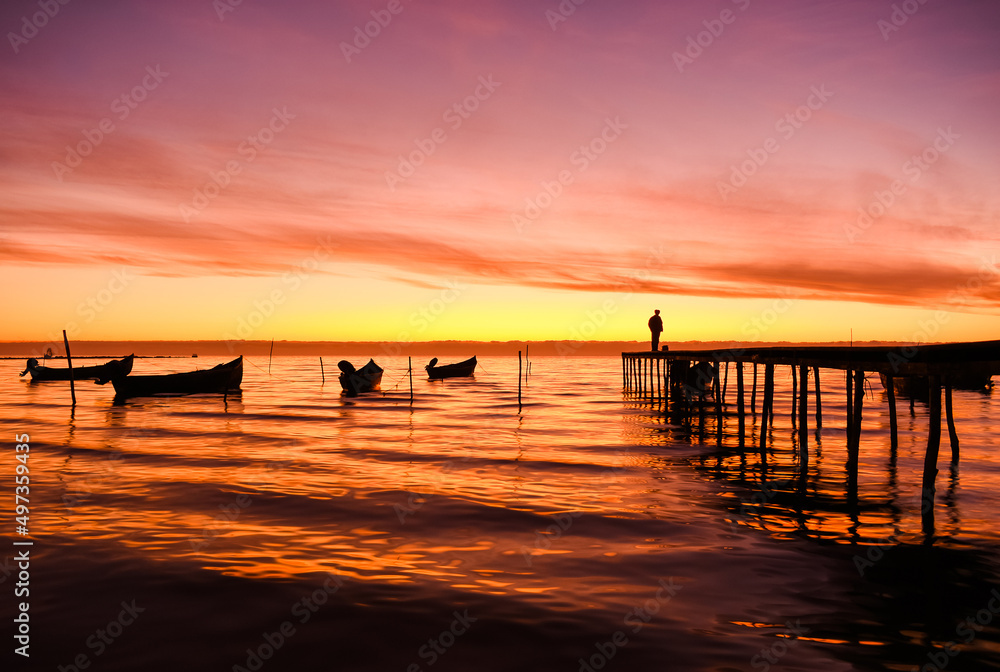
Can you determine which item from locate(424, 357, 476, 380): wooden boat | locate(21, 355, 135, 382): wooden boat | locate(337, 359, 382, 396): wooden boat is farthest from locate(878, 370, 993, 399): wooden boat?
locate(21, 355, 135, 382): wooden boat

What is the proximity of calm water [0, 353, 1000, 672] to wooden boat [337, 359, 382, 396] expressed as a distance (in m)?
26.8

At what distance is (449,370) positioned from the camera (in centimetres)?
7238

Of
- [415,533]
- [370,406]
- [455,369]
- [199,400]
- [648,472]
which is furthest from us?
[455,369]

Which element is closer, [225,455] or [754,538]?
[754,538]

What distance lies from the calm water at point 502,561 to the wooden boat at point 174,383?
2331 cm

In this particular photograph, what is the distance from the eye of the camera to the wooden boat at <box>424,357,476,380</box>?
70.0m

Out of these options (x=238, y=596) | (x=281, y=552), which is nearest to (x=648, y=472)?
(x=281, y=552)

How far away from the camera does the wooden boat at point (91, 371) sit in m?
41.0

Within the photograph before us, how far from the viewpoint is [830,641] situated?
619cm

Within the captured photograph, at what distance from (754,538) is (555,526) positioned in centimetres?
309

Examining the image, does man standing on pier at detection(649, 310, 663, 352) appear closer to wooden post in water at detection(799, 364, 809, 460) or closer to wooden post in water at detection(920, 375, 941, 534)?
wooden post in water at detection(799, 364, 809, 460)

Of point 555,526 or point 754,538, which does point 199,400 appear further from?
point 754,538

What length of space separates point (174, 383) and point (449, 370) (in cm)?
3478

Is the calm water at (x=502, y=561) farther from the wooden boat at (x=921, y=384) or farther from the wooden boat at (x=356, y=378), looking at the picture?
the wooden boat at (x=356, y=378)
